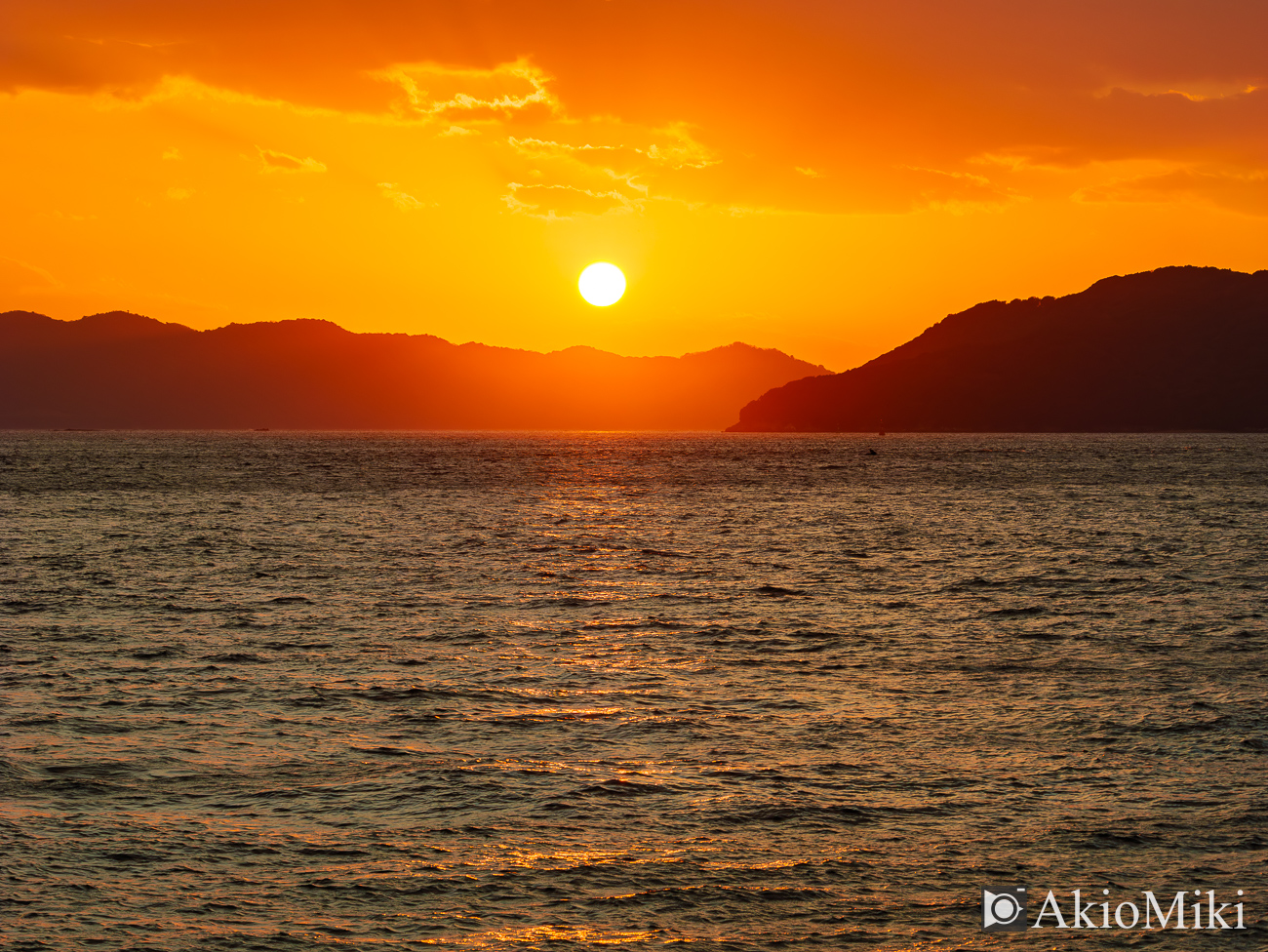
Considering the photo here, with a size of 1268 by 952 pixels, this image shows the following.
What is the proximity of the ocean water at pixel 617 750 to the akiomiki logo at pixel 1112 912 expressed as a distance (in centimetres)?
18

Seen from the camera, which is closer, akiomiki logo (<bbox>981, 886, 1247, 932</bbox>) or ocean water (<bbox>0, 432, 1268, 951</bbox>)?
akiomiki logo (<bbox>981, 886, 1247, 932</bbox>)

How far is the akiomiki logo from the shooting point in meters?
13.1

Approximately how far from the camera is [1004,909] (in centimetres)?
1339

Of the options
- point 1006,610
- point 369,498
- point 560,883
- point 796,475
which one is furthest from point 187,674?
point 796,475

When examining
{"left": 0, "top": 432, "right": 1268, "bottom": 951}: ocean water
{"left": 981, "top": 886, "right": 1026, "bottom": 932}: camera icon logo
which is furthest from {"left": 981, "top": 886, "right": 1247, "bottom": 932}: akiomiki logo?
{"left": 0, "top": 432, "right": 1268, "bottom": 951}: ocean water

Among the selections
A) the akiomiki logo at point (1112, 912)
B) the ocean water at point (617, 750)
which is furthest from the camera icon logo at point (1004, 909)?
the ocean water at point (617, 750)

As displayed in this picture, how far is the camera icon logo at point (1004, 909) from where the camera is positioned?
42.7 feet

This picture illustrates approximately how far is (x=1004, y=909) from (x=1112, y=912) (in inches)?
51.9

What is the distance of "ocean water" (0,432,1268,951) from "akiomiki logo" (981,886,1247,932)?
0.60 feet

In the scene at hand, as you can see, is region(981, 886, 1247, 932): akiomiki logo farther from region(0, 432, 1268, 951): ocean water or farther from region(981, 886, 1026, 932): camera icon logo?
region(0, 432, 1268, 951): ocean water

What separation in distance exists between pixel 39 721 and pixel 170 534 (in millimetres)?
46082

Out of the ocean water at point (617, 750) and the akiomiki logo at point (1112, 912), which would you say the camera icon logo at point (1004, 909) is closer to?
the akiomiki logo at point (1112, 912)

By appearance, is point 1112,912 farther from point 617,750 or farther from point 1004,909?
point 617,750

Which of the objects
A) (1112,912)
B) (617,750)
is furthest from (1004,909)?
(617,750)
